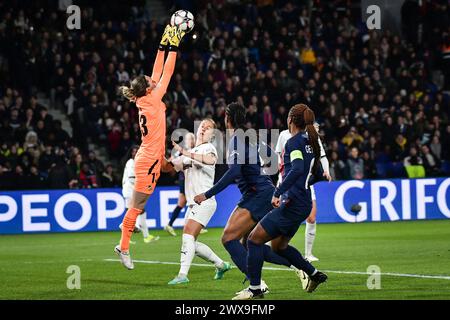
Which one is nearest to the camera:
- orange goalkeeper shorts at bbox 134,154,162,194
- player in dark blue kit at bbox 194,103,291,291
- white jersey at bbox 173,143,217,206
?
player in dark blue kit at bbox 194,103,291,291

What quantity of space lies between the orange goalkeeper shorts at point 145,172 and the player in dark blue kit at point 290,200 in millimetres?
2515

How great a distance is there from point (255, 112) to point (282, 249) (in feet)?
50.2

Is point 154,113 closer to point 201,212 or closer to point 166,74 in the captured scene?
point 166,74

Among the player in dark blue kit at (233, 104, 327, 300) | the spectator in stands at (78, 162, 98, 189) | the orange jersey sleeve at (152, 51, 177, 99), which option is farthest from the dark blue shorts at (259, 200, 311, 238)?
the spectator in stands at (78, 162, 98, 189)

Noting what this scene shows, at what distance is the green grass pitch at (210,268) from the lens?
11281mm

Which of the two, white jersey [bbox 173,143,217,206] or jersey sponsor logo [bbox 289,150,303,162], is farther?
white jersey [bbox 173,143,217,206]

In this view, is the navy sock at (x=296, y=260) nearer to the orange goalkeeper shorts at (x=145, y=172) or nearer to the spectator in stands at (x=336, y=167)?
the orange goalkeeper shorts at (x=145, y=172)

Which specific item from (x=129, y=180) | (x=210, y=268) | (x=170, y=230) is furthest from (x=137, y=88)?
(x=170, y=230)

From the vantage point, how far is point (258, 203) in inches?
446

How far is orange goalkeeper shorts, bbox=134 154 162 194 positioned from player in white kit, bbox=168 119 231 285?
35 centimetres

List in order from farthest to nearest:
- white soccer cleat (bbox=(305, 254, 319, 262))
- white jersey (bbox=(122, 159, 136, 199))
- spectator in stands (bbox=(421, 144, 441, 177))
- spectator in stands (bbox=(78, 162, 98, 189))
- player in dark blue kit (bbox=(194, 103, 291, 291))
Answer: spectator in stands (bbox=(421, 144, 441, 177)) < spectator in stands (bbox=(78, 162, 98, 189)) < white jersey (bbox=(122, 159, 136, 199)) < white soccer cleat (bbox=(305, 254, 319, 262)) < player in dark blue kit (bbox=(194, 103, 291, 291))

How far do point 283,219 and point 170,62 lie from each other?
310 centimetres

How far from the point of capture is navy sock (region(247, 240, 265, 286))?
1065 centimetres

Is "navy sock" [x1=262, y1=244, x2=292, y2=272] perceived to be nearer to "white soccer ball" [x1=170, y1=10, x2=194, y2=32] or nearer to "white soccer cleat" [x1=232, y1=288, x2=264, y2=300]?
"white soccer cleat" [x1=232, y1=288, x2=264, y2=300]
